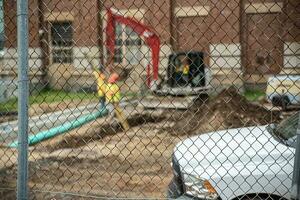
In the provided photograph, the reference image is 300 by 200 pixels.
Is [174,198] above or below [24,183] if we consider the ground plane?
below

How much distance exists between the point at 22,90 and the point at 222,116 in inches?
411

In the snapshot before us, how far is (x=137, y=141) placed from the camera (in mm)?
11305

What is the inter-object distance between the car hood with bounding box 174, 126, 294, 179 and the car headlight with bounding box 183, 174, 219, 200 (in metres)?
0.05

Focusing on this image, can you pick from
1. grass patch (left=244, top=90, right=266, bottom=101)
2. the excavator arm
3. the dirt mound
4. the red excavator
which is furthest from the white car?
grass patch (left=244, top=90, right=266, bottom=101)

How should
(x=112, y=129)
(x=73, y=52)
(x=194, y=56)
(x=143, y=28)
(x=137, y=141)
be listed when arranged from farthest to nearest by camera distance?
(x=73, y=52) → (x=194, y=56) → (x=143, y=28) → (x=112, y=129) → (x=137, y=141)

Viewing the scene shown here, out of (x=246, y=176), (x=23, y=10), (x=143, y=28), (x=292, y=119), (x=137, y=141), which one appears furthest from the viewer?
(x=143, y=28)

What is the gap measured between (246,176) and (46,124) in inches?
377

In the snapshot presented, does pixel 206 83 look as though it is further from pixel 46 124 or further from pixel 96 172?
pixel 96 172

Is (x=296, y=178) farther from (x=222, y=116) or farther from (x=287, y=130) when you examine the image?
(x=222, y=116)

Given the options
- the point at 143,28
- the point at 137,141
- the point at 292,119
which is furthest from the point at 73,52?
the point at 292,119

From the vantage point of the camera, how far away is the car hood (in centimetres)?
404

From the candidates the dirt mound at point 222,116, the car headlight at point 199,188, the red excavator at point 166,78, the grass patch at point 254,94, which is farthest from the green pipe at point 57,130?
the grass patch at point 254,94

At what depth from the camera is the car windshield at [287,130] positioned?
4.43 m

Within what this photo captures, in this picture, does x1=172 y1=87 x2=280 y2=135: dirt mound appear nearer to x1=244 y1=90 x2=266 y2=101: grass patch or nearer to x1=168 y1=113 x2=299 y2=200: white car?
x1=244 y1=90 x2=266 y2=101: grass patch
